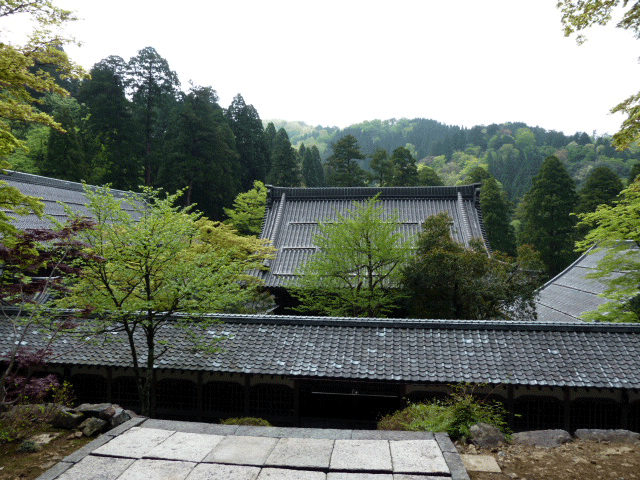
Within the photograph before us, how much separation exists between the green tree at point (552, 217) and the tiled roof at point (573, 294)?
8754 mm

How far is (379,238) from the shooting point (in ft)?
49.8

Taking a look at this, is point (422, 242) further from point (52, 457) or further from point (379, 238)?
point (52, 457)

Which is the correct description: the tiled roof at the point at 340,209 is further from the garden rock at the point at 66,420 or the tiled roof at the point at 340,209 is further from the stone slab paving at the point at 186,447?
the stone slab paving at the point at 186,447

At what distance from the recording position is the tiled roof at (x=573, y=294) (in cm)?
1886

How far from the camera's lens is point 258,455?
20.2ft

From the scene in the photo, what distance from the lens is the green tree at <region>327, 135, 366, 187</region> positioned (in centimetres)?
4238

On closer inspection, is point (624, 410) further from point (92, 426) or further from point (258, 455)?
point (92, 426)

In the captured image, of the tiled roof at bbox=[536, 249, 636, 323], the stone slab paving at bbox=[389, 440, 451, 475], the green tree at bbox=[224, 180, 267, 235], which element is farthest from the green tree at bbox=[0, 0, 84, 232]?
the green tree at bbox=[224, 180, 267, 235]

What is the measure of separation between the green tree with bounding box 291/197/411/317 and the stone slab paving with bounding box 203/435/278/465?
8.44 meters

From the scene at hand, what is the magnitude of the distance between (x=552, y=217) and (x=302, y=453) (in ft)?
106

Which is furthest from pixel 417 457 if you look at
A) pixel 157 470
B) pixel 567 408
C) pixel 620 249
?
pixel 620 249

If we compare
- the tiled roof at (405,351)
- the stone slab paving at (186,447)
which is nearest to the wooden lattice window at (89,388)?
the tiled roof at (405,351)

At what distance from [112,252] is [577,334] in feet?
38.6

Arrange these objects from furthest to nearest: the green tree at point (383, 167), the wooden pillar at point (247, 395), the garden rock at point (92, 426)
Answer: the green tree at point (383, 167)
the wooden pillar at point (247, 395)
the garden rock at point (92, 426)
